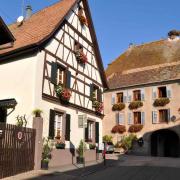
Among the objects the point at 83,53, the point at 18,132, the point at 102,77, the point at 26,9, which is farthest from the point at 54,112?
the point at 26,9

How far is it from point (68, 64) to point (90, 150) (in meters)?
5.87

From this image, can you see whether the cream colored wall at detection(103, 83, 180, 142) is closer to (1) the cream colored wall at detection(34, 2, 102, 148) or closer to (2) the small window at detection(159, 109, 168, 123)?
(2) the small window at detection(159, 109, 168, 123)

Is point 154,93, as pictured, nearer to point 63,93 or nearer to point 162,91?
point 162,91

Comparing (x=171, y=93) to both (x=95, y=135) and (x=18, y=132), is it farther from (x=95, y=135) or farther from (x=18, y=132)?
(x=18, y=132)

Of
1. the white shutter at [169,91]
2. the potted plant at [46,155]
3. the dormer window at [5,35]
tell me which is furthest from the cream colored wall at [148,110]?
the dormer window at [5,35]

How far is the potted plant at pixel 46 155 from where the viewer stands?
45.1 feet

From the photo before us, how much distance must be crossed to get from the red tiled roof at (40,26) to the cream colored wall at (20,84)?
0.77 meters

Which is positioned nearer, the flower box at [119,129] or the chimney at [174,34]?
the flower box at [119,129]

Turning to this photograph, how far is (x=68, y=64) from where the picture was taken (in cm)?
1811

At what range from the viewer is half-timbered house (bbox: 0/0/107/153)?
584 inches

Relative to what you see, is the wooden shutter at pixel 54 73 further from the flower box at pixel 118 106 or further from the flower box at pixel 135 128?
the flower box at pixel 118 106

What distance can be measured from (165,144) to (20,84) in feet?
73.7

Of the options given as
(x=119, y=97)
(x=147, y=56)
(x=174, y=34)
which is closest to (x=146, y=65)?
(x=147, y=56)

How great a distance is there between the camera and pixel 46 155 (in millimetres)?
14312
